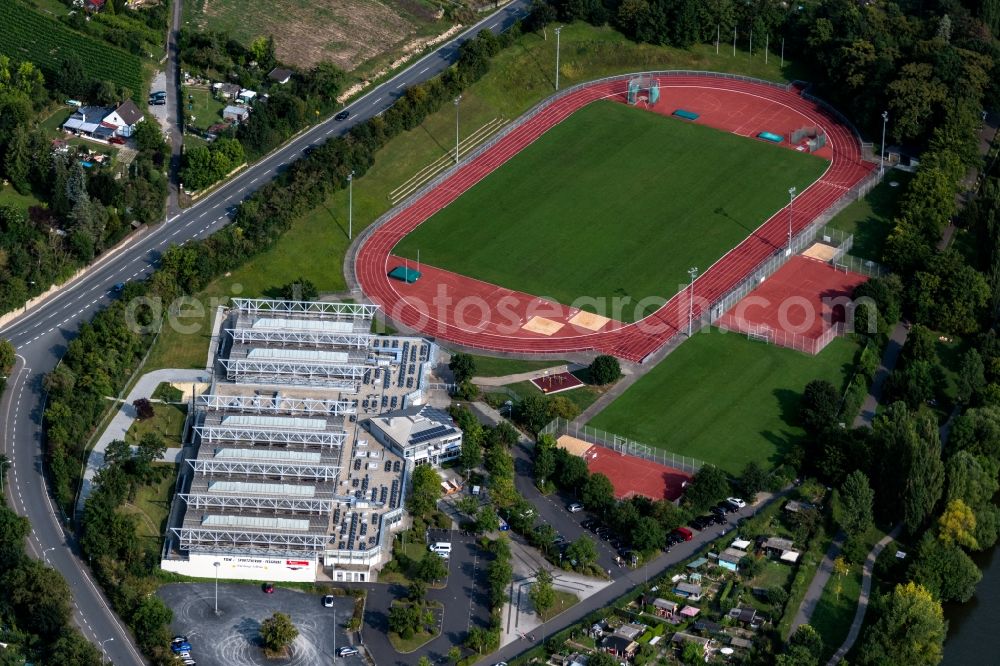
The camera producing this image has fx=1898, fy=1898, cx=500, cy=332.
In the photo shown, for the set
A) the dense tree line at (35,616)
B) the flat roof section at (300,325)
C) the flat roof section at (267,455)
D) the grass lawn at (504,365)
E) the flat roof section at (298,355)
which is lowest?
the dense tree line at (35,616)

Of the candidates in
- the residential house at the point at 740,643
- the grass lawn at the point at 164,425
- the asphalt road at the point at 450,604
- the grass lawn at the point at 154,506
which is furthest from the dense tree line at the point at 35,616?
the residential house at the point at 740,643

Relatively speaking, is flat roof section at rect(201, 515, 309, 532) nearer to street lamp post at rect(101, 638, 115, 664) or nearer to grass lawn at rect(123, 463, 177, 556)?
grass lawn at rect(123, 463, 177, 556)

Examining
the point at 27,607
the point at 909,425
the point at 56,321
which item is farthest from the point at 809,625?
the point at 56,321

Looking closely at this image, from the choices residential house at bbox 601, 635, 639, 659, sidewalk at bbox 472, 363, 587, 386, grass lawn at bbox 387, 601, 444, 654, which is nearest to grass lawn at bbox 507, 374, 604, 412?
sidewalk at bbox 472, 363, 587, 386

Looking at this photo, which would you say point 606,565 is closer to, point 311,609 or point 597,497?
point 597,497

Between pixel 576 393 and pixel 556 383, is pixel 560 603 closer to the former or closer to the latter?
pixel 576 393

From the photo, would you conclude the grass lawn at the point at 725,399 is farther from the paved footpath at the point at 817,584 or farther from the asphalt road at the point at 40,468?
the asphalt road at the point at 40,468
